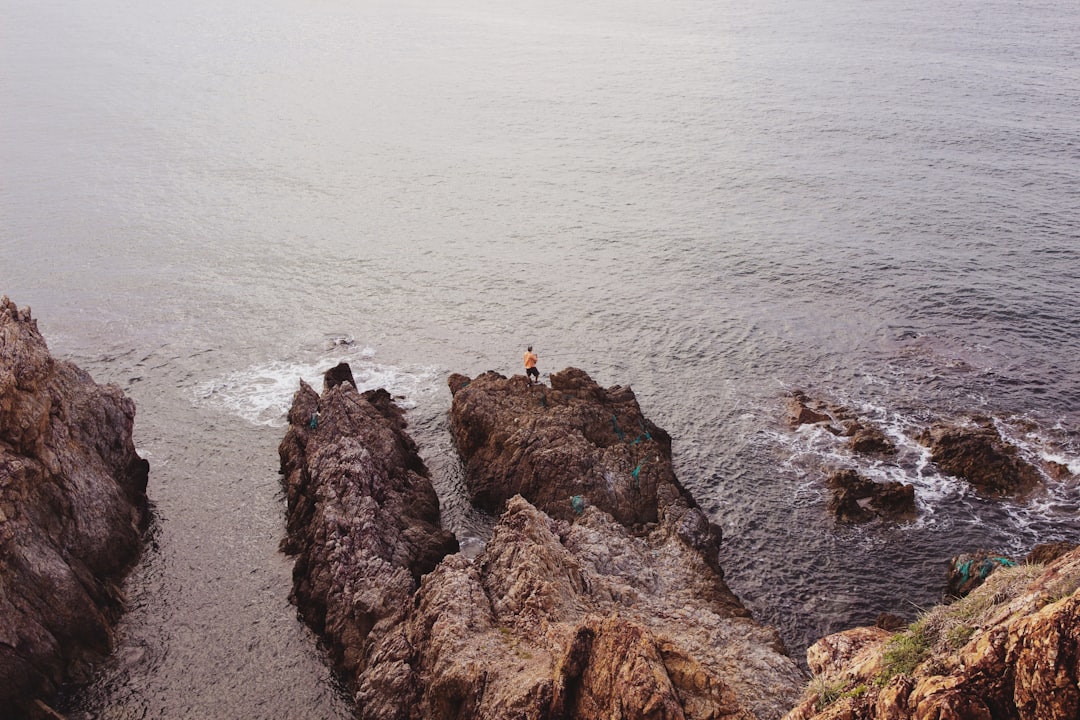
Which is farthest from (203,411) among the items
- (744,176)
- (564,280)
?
(744,176)

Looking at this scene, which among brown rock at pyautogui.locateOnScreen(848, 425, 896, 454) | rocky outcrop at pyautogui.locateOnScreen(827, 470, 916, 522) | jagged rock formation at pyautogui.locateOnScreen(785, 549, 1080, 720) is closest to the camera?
jagged rock formation at pyautogui.locateOnScreen(785, 549, 1080, 720)

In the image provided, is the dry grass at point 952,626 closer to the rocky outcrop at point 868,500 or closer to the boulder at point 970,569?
the boulder at point 970,569

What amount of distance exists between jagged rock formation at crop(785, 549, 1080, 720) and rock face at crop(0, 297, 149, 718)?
22.7m

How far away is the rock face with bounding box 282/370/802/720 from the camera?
18.5 meters

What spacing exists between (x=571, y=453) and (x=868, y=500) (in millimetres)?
12489

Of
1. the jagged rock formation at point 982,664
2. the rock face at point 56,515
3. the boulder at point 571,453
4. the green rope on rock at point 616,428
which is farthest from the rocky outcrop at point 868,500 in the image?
the rock face at point 56,515

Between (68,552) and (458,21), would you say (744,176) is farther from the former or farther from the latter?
(458,21)

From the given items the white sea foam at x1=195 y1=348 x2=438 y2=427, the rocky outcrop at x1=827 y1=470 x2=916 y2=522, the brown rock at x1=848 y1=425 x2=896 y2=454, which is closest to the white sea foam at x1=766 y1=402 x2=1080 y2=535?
the brown rock at x1=848 y1=425 x2=896 y2=454

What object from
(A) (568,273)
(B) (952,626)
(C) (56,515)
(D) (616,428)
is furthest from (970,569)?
(A) (568,273)

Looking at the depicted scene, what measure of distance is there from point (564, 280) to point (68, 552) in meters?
35.9

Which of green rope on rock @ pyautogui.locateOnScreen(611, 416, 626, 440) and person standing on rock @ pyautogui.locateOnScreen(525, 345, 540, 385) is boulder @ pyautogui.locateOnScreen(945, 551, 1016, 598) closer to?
green rope on rock @ pyautogui.locateOnScreen(611, 416, 626, 440)

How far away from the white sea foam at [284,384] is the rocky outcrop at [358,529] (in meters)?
4.68

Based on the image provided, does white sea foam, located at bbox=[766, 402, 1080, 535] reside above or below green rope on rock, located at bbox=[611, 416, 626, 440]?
below

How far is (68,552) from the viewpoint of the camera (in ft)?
90.2
